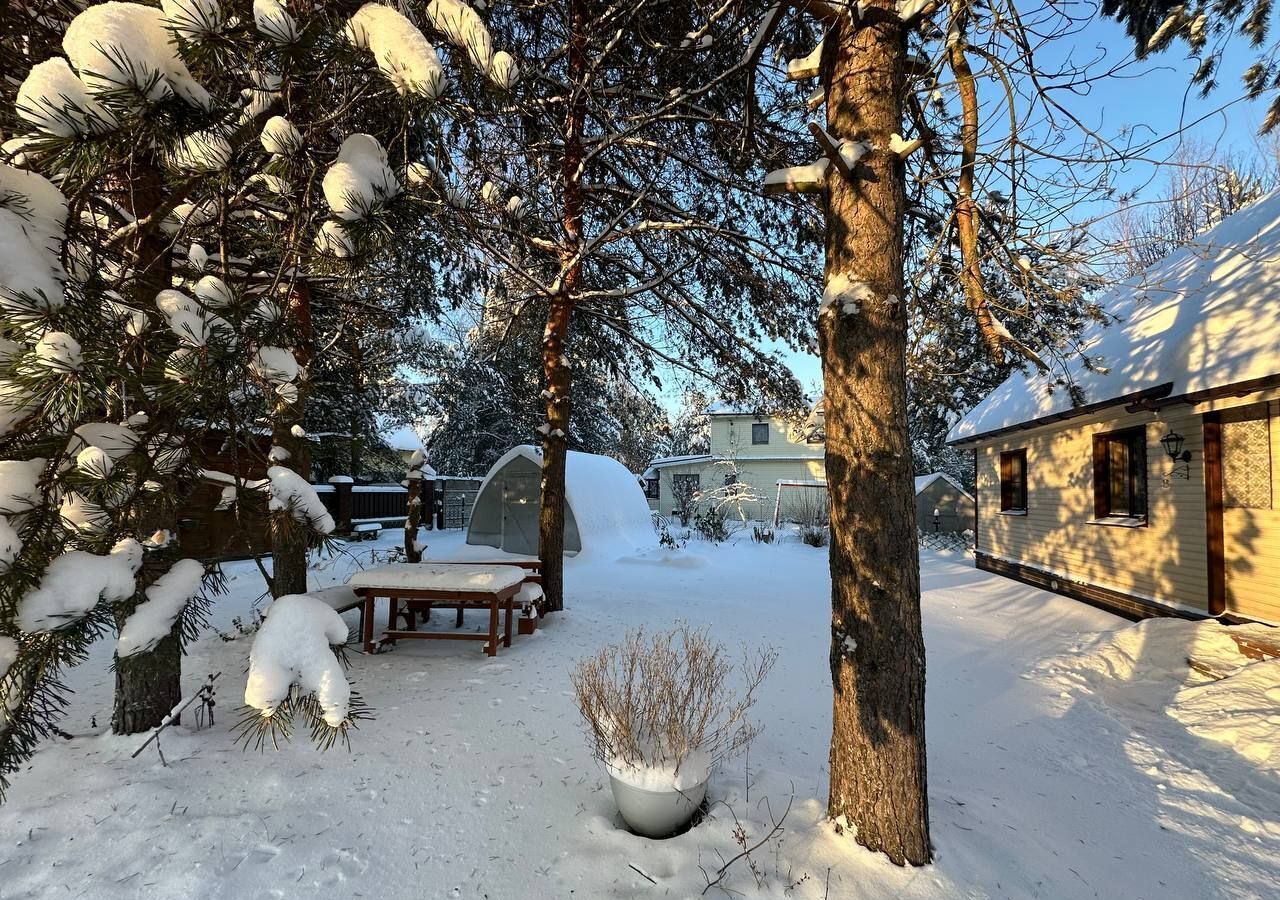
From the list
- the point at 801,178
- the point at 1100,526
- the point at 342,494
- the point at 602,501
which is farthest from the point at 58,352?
the point at 342,494

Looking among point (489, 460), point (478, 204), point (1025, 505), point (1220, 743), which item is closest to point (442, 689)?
point (478, 204)

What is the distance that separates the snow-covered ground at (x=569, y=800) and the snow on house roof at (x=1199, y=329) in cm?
284

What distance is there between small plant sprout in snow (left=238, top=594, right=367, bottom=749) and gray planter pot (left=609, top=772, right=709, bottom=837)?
179 cm

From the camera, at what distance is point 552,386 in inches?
279

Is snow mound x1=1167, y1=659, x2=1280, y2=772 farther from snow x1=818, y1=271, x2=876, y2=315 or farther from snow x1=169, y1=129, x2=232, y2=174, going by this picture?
snow x1=169, y1=129, x2=232, y2=174

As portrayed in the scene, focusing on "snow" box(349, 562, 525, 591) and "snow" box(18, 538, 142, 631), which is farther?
"snow" box(349, 562, 525, 591)

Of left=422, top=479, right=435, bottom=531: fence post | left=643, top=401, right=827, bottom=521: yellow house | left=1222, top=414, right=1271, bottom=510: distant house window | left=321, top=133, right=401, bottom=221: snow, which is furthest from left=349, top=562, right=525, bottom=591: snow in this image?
left=643, top=401, right=827, bottom=521: yellow house

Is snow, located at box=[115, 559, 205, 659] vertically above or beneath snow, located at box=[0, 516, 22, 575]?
beneath

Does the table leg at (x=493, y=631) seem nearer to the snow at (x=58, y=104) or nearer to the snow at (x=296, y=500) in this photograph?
the snow at (x=296, y=500)

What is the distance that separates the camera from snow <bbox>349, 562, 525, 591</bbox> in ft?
17.7

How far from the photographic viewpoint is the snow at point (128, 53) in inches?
44.1

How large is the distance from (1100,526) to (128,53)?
1106cm

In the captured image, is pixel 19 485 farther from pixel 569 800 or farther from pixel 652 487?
pixel 652 487

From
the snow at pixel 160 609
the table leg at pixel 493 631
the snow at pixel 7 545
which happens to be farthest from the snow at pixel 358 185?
the table leg at pixel 493 631
